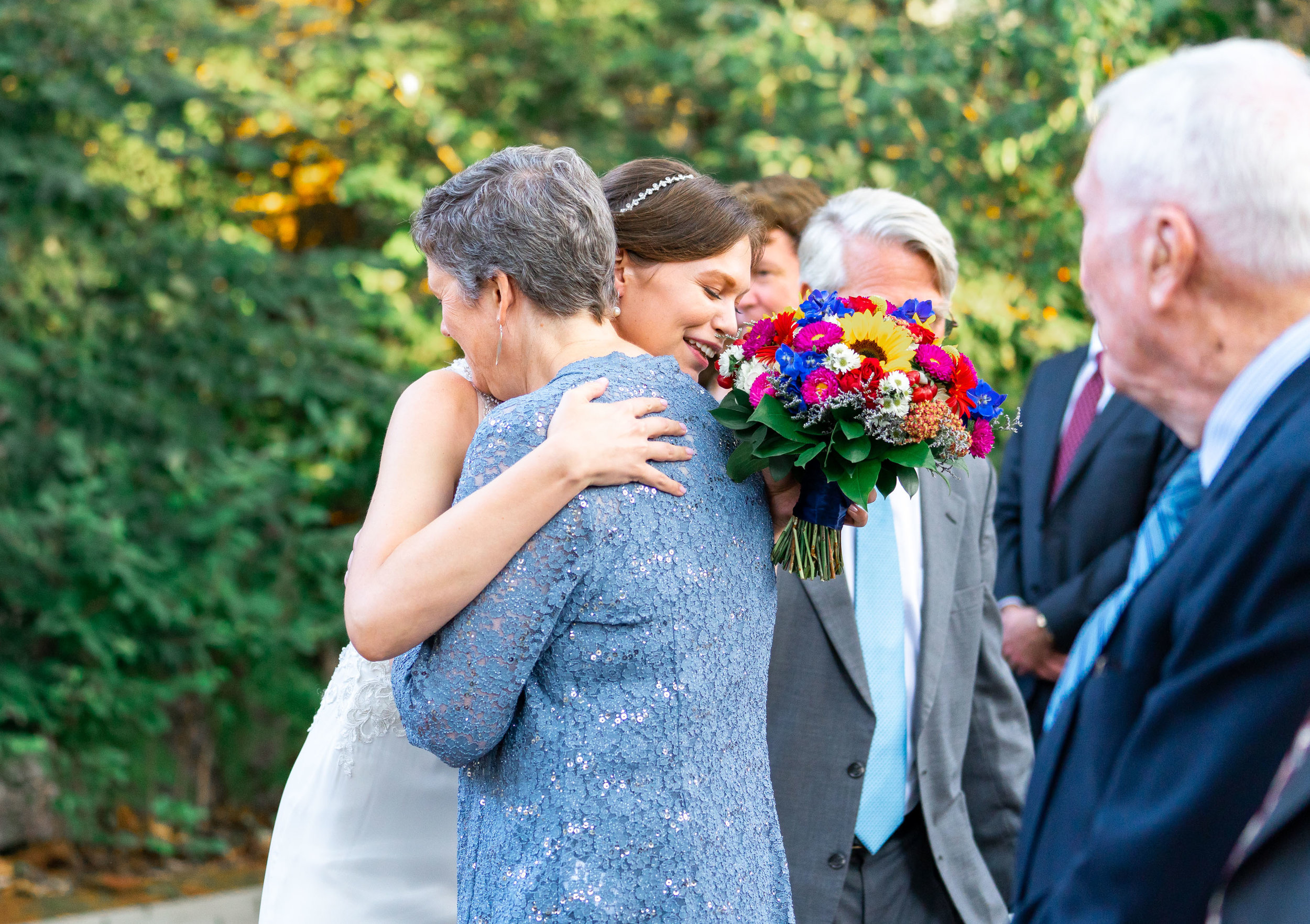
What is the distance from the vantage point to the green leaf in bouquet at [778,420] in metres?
1.84

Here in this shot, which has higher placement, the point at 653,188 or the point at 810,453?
the point at 653,188

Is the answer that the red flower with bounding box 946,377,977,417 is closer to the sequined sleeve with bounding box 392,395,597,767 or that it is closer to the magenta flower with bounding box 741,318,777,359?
the magenta flower with bounding box 741,318,777,359

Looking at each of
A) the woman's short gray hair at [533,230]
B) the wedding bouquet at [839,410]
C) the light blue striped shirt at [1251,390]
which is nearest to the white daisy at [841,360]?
the wedding bouquet at [839,410]

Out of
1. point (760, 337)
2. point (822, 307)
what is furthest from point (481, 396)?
point (822, 307)

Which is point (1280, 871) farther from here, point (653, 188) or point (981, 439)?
point (653, 188)

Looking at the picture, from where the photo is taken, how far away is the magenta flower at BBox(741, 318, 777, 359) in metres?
2.01

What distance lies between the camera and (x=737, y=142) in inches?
271

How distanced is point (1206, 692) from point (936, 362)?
3.07 ft

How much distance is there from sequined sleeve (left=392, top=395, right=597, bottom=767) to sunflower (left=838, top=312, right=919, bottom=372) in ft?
1.83

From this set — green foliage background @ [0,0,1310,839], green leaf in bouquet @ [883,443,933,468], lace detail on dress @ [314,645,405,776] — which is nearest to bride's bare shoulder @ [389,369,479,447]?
lace detail on dress @ [314,645,405,776]

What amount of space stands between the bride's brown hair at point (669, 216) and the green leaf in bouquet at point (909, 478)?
1.90ft

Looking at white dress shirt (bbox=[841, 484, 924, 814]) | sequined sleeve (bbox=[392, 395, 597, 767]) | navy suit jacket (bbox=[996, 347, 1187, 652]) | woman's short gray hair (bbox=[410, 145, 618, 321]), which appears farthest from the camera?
navy suit jacket (bbox=[996, 347, 1187, 652])

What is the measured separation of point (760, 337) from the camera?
2020mm

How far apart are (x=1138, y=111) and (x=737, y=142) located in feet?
19.1
